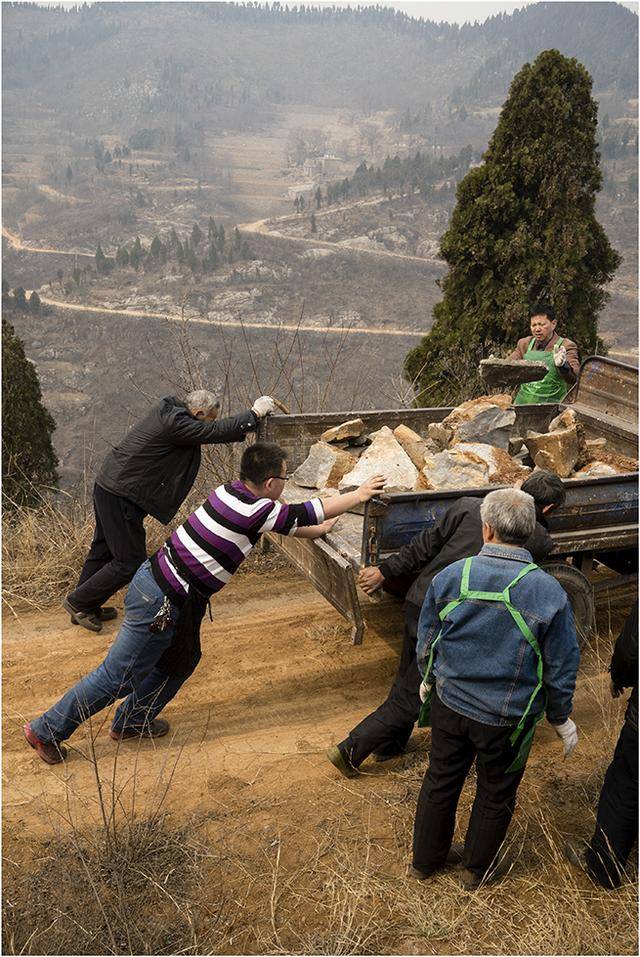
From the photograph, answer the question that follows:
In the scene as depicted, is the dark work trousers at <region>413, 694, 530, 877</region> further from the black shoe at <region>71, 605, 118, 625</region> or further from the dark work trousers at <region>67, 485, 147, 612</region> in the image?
the black shoe at <region>71, 605, 118, 625</region>

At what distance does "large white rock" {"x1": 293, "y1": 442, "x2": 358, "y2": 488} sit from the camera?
555 centimetres

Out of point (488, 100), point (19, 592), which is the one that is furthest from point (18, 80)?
point (19, 592)

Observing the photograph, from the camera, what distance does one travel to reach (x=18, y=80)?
391 ft

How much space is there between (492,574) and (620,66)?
4504 inches

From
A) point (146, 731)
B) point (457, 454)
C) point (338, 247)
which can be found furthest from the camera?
point (338, 247)

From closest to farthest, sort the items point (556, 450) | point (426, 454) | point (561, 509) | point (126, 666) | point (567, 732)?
point (567, 732), point (126, 666), point (561, 509), point (556, 450), point (426, 454)

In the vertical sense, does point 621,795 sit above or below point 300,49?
below

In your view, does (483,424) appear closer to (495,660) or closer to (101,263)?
(495,660)

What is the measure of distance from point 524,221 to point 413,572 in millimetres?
7662

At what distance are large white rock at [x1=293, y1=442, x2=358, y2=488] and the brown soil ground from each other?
0.99 metres

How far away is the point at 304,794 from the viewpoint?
402cm

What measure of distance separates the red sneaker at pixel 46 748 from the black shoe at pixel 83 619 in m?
1.35

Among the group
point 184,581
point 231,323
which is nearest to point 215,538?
point 184,581

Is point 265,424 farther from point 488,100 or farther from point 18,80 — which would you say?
point 18,80
